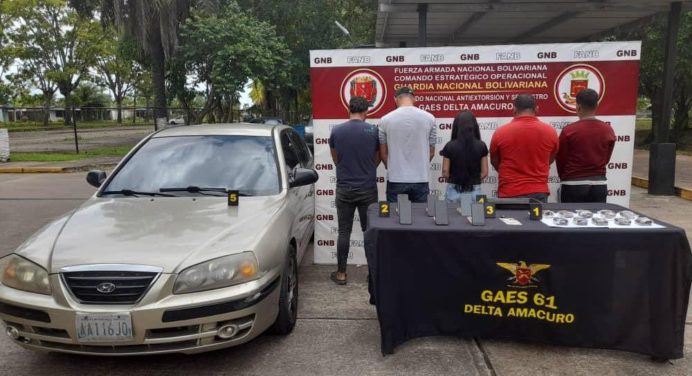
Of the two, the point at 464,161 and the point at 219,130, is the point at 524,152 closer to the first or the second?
the point at 464,161

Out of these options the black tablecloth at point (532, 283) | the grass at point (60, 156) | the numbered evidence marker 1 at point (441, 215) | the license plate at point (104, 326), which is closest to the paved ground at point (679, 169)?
the black tablecloth at point (532, 283)

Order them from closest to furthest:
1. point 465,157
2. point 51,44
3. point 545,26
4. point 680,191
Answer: point 465,157 → point 680,191 → point 545,26 → point 51,44

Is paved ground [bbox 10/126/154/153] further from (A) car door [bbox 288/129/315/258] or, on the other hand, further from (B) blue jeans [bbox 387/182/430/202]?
(B) blue jeans [bbox 387/182/430/202]

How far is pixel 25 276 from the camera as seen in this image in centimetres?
310

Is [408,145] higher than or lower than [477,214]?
higher

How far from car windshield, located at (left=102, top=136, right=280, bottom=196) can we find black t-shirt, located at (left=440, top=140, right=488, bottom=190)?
1.60 m

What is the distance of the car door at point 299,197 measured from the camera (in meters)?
4.40

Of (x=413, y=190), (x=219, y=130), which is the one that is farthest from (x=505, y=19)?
(x=219, y=130)

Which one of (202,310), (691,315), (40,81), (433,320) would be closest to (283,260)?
(202,310)

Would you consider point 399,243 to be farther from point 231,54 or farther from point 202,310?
point 231,54

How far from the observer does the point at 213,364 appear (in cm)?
339

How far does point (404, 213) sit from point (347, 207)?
138cm

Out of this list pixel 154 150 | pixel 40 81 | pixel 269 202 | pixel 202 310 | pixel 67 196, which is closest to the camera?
pixel 202 310

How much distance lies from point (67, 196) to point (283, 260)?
26.8 ft
